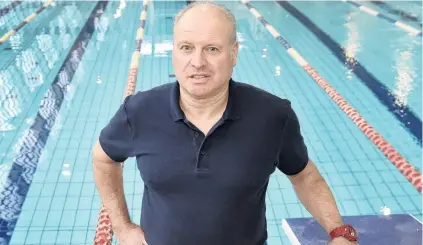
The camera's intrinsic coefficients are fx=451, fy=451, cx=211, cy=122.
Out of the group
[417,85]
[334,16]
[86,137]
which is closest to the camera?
[86,137]

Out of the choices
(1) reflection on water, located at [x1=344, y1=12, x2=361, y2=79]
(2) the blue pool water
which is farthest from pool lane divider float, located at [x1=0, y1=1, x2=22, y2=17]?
(1) reflection on water, located at [x1=344, y1=12, x2=361, y2=79]

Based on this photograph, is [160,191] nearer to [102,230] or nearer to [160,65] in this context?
[102,230]

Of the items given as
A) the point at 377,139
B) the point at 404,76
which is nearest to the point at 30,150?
the point at 377,139

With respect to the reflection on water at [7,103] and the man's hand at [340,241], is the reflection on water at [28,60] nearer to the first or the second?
the reflection on water at [7,103]

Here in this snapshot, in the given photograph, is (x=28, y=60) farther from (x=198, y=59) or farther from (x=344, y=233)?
(x=344, y=233)

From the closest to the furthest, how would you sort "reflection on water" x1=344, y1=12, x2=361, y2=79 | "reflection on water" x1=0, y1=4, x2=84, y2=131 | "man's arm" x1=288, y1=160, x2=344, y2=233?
"man's arm" x1=288, y1=160, x2=344, y2=233, "reflection on water" x1=0, y1=4, x2=84, y2=131, "reflection on water" x1=344, y1=12, x2=361, y2=79

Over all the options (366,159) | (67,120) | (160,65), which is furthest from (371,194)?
(160,65)

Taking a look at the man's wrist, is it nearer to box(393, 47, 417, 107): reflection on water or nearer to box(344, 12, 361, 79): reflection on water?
box(393, 47, 417, 107): reflection on water

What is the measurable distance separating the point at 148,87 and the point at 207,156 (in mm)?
4351

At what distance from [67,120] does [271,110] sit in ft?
12.4

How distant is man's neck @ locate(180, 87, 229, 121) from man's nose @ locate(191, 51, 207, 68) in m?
0.13

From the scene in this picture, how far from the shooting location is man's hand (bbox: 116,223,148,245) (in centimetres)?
158

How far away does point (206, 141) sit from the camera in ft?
4.37

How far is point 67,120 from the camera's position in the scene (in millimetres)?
4766
